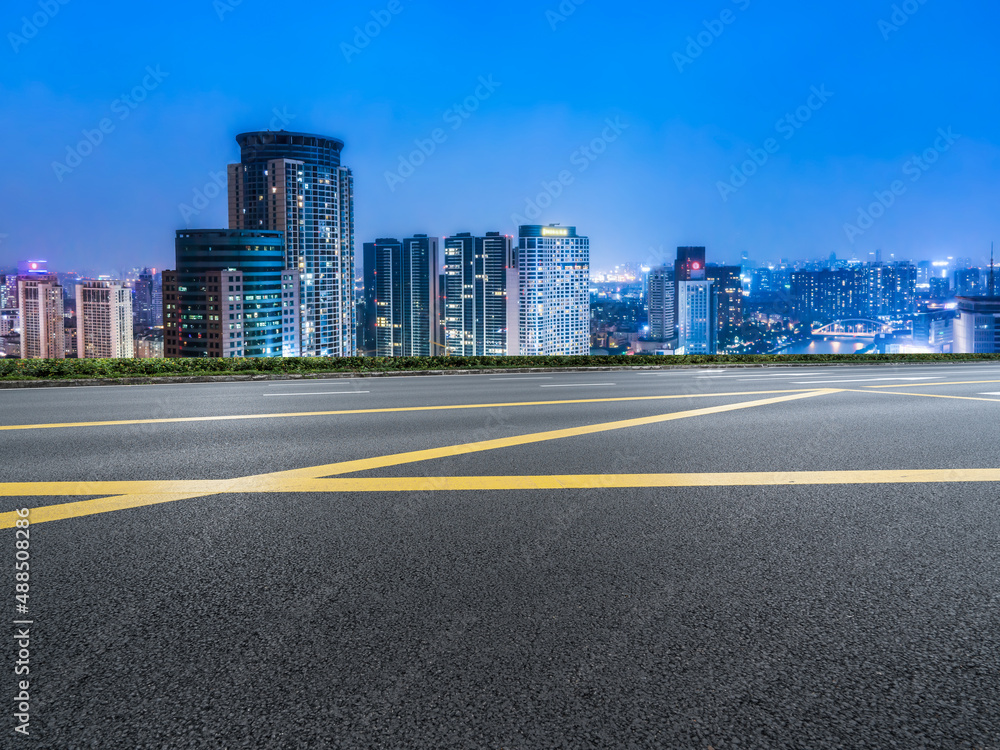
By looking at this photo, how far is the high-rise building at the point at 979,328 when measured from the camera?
57.7m

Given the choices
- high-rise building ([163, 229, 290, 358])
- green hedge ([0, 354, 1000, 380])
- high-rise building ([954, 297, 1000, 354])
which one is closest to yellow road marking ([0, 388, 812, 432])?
green hedge ([0, 354, 1000, 380])

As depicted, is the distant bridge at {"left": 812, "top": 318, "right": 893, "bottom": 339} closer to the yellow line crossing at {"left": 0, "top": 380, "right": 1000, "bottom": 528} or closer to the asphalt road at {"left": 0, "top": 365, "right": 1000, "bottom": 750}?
the yellow line crossing at {"left": 0, "top": 380, "right": 1000, "bottom": 528}

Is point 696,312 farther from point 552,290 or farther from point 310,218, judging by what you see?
point 310,218

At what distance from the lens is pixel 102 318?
78438 mm

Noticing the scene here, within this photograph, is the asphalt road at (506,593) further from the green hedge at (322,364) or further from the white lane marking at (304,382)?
the green hedge at (322,364)

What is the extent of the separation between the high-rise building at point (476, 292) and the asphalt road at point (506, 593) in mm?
78826

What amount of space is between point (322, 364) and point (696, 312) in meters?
108

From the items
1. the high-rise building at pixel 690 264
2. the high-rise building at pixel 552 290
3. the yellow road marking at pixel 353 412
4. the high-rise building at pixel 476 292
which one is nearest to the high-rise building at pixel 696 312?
the high-rise building at pixel 690 264

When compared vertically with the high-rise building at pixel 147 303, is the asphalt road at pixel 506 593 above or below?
below

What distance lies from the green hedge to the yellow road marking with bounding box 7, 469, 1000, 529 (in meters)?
11.7

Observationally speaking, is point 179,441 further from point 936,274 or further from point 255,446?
point 936,274

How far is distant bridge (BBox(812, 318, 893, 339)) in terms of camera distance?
7813 centimetres

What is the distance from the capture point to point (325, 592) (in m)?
3.55

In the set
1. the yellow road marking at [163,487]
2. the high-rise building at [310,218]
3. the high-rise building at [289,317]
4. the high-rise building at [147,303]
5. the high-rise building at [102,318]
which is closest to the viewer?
the yellow road marking at [163,487]
